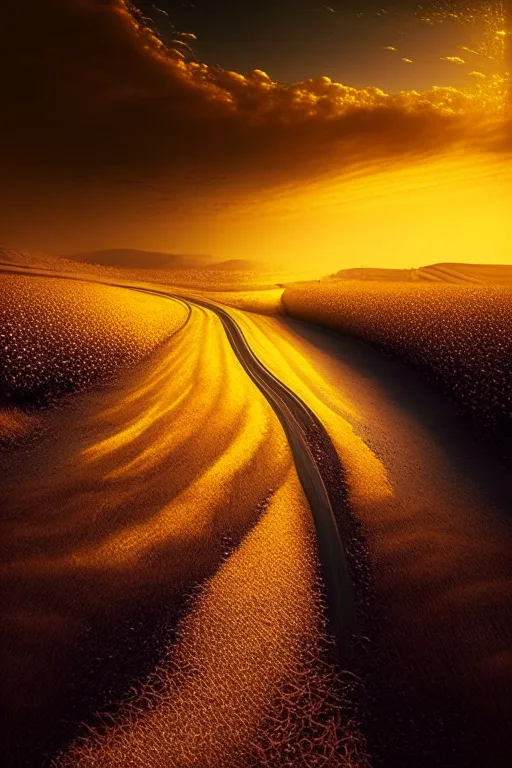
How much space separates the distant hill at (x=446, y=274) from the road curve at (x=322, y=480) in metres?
65.1

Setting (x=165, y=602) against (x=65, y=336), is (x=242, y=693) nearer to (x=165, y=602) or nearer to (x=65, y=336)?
(x=165, y=602)

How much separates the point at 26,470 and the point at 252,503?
19.7 ft

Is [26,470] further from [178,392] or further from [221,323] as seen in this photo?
[221,323]

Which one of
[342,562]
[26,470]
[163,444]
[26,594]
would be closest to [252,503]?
[342,562]

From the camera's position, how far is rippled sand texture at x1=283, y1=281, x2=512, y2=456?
45.5 ft

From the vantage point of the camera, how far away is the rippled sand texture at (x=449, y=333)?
13.9 meters

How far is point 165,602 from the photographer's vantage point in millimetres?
6691

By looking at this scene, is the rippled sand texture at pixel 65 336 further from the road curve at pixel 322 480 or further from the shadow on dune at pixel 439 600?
the shadow on dune at pixel 439 600

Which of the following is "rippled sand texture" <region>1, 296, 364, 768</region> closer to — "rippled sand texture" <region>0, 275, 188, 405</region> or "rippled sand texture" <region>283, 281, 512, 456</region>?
"rippled sand texture" <region>0, 275, 188, 405</region>

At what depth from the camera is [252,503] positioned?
9.10 m

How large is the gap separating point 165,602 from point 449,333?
18074 millimetres

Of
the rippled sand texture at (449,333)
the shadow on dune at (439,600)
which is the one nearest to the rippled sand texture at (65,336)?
the shadow on dune at (439,600)

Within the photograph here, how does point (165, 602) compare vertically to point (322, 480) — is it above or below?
below

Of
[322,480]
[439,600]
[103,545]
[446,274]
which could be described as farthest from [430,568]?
[446,274]
